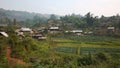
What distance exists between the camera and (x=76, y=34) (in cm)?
4081

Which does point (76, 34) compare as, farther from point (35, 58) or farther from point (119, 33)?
point (35, 58)

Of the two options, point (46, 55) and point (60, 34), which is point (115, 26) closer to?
point (60, 34)

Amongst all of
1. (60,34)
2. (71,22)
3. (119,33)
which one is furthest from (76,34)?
(71,22)

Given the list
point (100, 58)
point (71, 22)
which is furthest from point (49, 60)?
point (71, 22)

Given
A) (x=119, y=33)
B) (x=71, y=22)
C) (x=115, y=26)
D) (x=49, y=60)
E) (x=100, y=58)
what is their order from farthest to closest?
(x=71, y=22), (x=115, y=26), (x=119, y=33), (x=100, y=58), (x=49, y=60)

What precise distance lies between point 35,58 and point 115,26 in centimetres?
2916

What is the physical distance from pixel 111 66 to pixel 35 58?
7039 mm

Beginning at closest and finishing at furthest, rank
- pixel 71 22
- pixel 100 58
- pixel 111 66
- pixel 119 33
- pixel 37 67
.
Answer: pixel 37 67, pixel 111 66, pixel 100 58, pixel 119 33, pixel 71 22

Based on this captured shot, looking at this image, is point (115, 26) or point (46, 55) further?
point (115, 26)

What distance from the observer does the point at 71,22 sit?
186ft

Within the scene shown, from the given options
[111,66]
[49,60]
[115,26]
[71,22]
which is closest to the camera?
[111,66]

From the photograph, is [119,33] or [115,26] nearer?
[119,33]

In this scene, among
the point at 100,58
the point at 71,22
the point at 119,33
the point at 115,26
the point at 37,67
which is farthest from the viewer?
the point at 71,22

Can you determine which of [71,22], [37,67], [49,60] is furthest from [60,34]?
[37,67]
